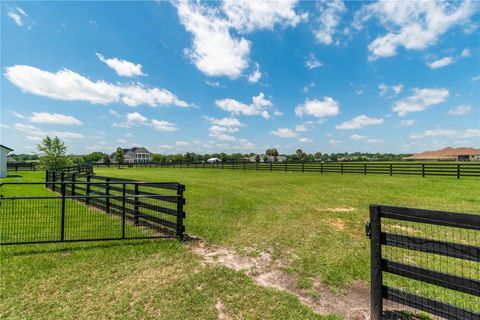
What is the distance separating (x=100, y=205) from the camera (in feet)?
29.2

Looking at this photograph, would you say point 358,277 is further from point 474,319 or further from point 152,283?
point 152,283

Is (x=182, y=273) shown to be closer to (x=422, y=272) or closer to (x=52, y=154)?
(x=422, y=272)

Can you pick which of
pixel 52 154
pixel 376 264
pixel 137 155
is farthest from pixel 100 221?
pixel 137 155

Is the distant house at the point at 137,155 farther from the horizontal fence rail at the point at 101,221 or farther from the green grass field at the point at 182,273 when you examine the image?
the green grass field at the point at 182,273

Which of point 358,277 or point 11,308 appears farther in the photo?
point 358,277

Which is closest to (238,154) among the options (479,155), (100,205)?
(479,155)

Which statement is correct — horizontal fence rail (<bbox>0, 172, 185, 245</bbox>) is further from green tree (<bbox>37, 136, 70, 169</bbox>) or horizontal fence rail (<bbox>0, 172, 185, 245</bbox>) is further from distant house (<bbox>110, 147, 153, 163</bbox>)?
distant house (<bbox>110, 147, 153, 163</bbox>)

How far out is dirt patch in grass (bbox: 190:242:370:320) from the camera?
3211 mm

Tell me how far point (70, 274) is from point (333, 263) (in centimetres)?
477

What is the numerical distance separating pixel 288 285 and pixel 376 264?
59.0 inches

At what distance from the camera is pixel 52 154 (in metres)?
23.8

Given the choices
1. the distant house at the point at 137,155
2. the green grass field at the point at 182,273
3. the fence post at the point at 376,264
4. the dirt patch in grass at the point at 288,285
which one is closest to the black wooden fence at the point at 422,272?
the fence post at the point at 376,264

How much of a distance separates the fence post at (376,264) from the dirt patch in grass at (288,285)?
24 centimetres

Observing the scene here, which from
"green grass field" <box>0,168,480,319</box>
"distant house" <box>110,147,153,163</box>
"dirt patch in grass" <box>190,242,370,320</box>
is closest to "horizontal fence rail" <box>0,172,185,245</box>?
"green grass field" <box>0,168,480,319</box>
